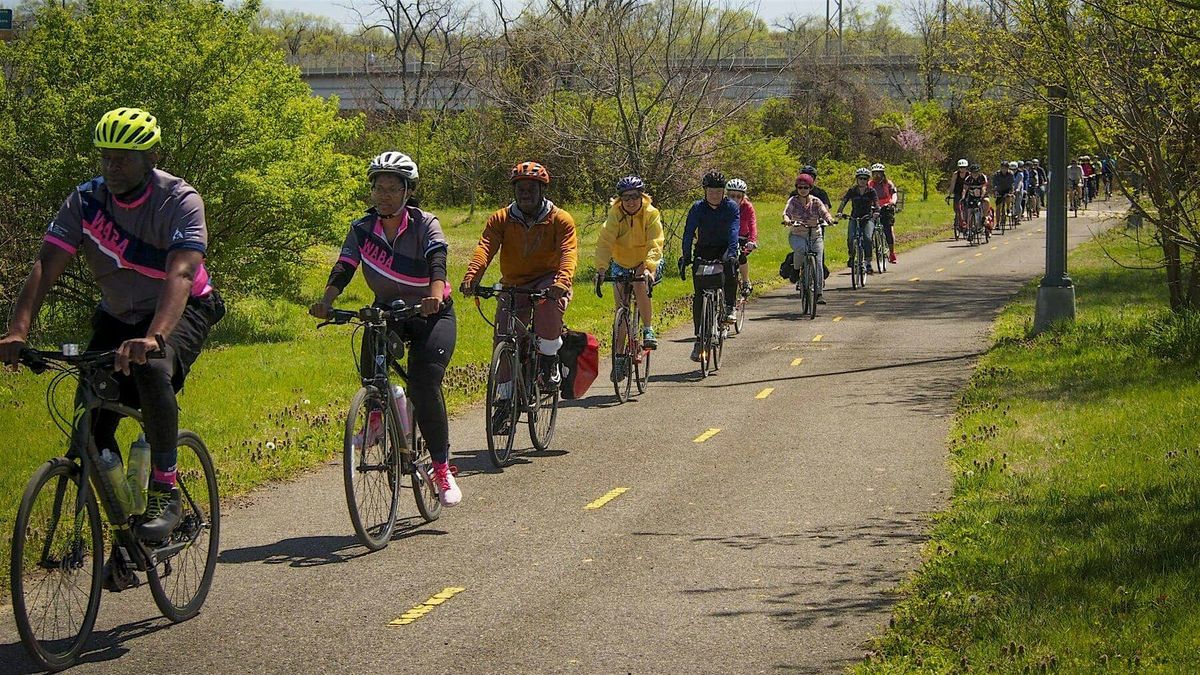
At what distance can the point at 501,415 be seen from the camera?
34.8 ft

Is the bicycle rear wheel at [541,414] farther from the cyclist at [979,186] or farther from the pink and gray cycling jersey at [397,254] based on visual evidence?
the cyclist at [979,186]

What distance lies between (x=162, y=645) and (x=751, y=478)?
15.3 ft

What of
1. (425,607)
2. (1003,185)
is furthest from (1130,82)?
(1003,185)

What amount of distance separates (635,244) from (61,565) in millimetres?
8610

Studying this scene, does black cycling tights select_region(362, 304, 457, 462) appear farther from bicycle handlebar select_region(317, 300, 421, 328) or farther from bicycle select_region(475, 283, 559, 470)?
bicycle select_region(475, 283, 559, 470)

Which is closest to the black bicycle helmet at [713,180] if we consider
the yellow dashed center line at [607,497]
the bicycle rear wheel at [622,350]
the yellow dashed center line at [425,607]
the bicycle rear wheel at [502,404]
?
the bicycle rear wheel at [622,350]

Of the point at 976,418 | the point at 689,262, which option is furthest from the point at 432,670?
the point at 689,262

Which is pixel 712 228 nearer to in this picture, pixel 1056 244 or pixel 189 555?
pixel 1056 244

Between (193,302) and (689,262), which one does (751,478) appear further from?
(689,262)

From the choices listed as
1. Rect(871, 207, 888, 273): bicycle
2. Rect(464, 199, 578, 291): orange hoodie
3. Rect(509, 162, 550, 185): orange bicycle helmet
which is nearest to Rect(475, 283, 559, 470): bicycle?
Rect(464, 199, 578, 291): orange hoodie

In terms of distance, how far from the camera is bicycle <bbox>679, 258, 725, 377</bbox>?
602 inches

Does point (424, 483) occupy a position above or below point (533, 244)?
below

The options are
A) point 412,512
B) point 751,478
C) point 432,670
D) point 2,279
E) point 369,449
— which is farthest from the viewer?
point 2,279

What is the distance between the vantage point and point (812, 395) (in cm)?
1421
